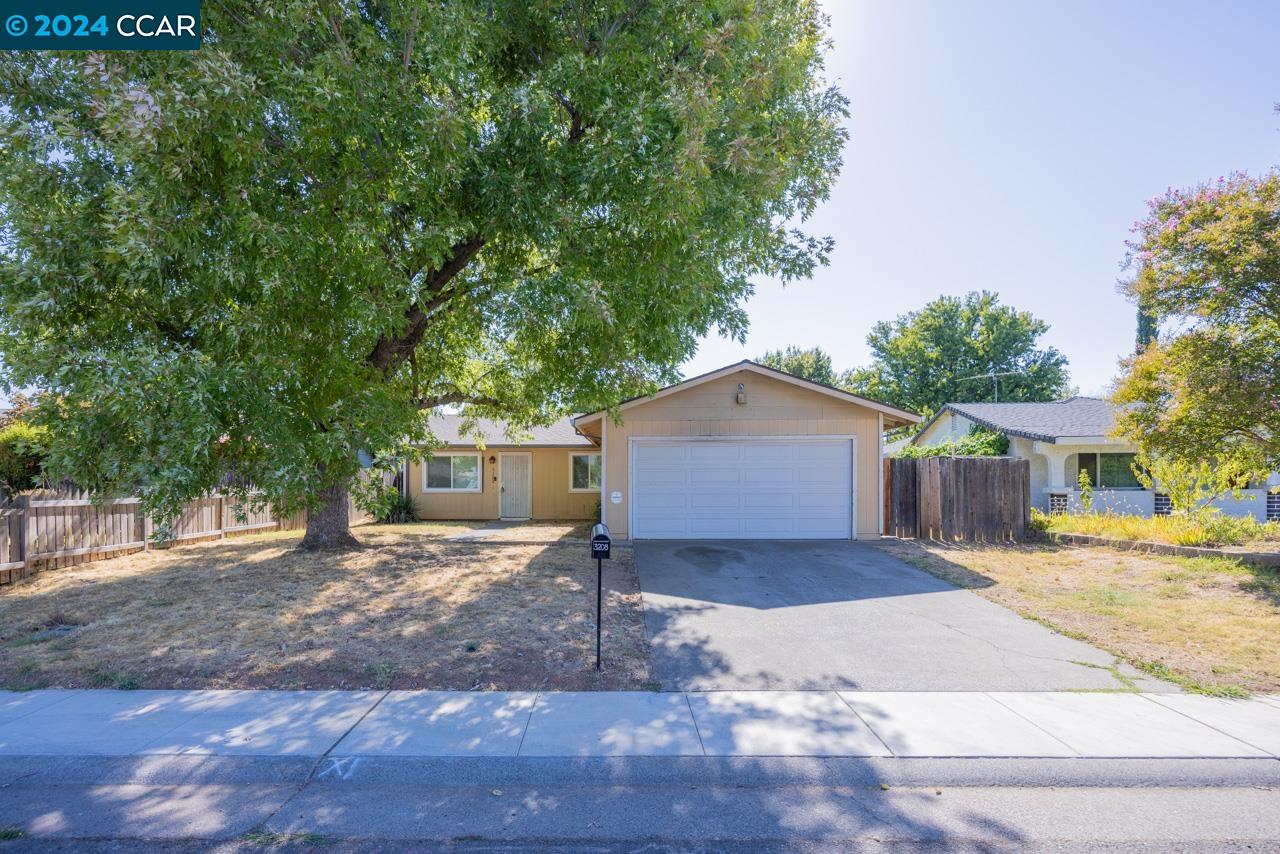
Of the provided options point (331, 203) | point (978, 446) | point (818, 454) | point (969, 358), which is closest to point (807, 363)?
point (969, 358)

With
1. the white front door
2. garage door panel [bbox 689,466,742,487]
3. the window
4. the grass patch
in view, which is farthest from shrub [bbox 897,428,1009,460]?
the window

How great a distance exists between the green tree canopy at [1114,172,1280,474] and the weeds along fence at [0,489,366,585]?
12221mm

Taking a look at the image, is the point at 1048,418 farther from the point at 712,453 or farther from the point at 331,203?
the point at 331,203

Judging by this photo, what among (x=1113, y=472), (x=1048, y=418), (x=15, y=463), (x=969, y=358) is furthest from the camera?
(x=969, y=358)

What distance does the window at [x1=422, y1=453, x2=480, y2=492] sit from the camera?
19.9 m

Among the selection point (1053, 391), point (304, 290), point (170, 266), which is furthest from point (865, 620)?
point (1053, 391)

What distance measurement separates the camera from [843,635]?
6812 mm

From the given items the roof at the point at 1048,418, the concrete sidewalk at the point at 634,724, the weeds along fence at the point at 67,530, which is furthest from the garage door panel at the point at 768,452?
the roof at the point at 1048,418

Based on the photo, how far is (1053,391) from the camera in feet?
125

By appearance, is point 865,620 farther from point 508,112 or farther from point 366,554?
point 366,554

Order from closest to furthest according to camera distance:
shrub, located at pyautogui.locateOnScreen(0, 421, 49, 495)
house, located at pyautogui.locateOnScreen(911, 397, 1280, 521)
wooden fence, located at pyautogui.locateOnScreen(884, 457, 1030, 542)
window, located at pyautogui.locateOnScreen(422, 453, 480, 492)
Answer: shrub, located at pyautogui.locateOnScreen(0, 421, 49, 495) → wooden fence, located at pyautogui.locateOnScreen(884, 457, 1030, 542) → house, located at pyautogui.locateOnScreen(911, 397, 1280, 521) → window, located at pyautogui.locateOnScreen(422, 453, 480, 492)

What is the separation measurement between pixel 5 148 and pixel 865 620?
1074cm

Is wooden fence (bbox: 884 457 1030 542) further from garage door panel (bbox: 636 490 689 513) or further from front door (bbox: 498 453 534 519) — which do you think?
front door (bbox: 498 453 534 519)

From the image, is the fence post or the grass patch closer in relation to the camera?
the fence post
